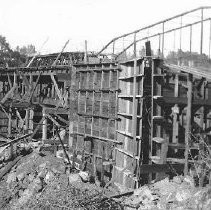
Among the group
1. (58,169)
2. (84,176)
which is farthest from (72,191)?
(58,169)

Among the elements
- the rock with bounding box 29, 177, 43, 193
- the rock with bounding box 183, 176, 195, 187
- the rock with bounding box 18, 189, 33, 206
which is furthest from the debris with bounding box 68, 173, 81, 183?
the rock with bounding box 183, 176, 195, 187

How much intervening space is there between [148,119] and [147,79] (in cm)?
150

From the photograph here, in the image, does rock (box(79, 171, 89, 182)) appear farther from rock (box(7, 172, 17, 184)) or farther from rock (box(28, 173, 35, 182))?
rock (box(7, 172, 17, 184))

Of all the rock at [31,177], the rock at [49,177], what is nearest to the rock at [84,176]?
the rock at [49,177]

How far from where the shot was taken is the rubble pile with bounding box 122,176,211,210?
9506 millimetres

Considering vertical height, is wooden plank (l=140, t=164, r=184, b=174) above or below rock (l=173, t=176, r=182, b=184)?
above

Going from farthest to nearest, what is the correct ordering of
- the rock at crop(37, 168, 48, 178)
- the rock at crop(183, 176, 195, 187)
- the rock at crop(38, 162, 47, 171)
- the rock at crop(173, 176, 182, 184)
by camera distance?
the rock at crop(38, 162, 47, 171)
the rock at crop(37, 168, 48, 178)
the rock at crop(173, 176, 182, 184)
the rock at crop(183, 176, 195, 187)

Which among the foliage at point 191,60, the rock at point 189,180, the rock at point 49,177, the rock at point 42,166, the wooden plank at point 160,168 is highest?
the foliage at point 191,60

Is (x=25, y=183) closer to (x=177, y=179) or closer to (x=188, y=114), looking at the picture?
(x=177, y=179)

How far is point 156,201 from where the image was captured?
35.2ft

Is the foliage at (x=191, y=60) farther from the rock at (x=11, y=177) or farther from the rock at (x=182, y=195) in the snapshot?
the rock at (x=11, y=177)

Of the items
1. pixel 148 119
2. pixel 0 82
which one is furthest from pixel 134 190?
pixel 0 82

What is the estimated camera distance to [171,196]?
10.5 metres

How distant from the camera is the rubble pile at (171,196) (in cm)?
951
